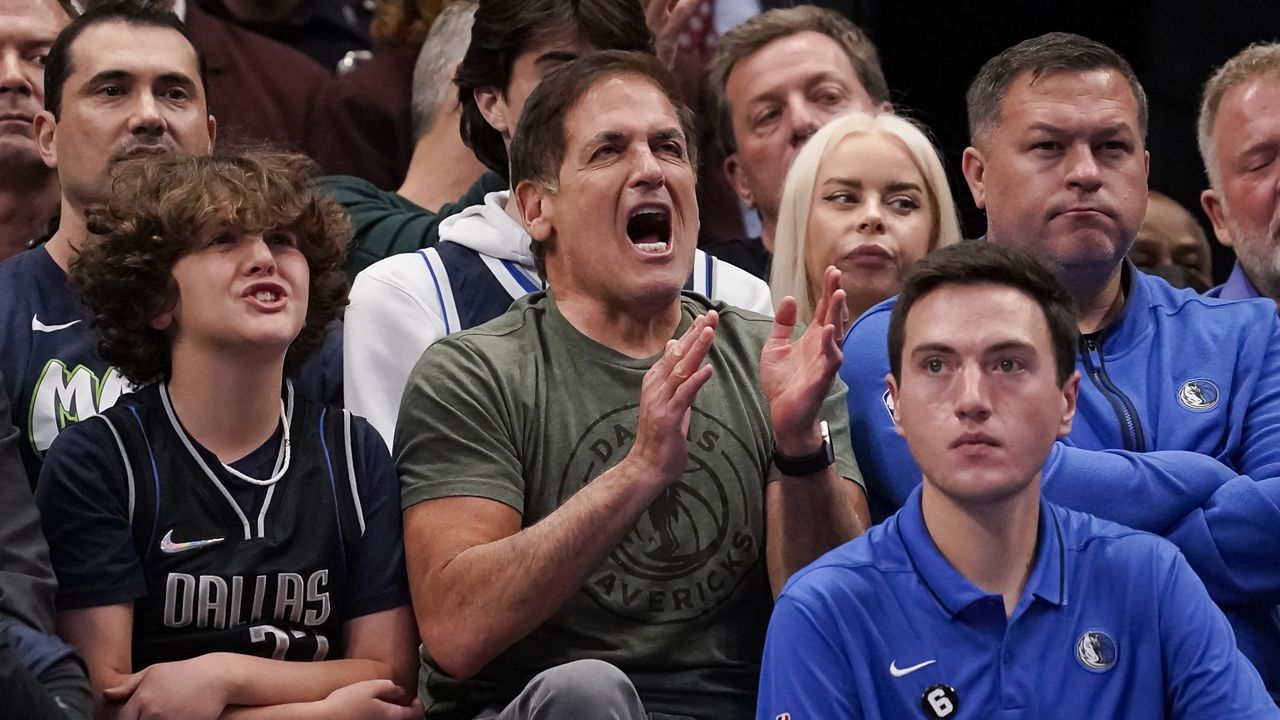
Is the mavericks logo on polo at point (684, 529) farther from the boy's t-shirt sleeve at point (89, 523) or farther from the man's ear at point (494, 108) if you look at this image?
the man's ear at point (494, 108)

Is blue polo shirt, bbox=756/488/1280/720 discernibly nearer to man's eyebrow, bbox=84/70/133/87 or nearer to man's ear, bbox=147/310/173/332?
man's ear, bbox=147/310/173/332

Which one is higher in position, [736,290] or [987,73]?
[987,73]

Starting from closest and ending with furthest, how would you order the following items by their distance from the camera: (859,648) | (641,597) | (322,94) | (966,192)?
1. (859,648)
2. (641,597)
3. (322,94)
4. (966,192)

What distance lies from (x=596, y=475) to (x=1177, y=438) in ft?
3.52

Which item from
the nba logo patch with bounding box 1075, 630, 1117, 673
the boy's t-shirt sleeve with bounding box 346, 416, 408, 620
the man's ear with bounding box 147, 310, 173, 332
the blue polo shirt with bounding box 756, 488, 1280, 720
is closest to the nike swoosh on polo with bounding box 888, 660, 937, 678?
the blue polo shirt with bounding box 756, 488, 1280, 720

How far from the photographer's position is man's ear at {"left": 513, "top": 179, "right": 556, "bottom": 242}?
11.1ft

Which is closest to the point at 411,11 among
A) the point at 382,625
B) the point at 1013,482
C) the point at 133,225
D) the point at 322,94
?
the point at 322,94

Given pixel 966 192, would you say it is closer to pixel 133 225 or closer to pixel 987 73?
pixel 987 73

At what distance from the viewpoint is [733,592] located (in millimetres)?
3094

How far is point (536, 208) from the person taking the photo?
3.41 m

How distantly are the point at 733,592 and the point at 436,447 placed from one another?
54 cm

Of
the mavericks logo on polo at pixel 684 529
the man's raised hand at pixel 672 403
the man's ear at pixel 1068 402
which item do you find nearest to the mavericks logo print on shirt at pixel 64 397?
the mavericks logo on polo at pixel 684 529

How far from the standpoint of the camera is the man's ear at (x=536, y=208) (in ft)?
11.1

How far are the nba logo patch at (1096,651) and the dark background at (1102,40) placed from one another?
3.27 metres
